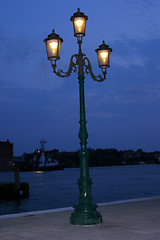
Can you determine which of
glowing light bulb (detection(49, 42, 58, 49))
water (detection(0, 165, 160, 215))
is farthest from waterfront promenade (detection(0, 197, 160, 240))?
water (detection(0, 165, 160, 215))

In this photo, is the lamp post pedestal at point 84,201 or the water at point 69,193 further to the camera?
the water at point 69,193

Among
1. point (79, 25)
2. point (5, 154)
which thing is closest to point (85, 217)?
point (79, 25)

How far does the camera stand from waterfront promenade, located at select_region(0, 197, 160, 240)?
848 cm

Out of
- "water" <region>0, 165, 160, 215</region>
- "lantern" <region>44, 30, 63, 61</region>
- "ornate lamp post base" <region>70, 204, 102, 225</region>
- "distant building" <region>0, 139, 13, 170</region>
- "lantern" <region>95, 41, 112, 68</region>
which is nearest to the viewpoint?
"ornate lamp post base" <region>70, 204, 102, 225</region>

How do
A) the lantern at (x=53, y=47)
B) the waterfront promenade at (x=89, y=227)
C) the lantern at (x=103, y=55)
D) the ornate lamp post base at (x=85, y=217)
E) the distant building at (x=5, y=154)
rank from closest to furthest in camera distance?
1. the waterfront promenade at (x=89, y=227)
2. the ornate lamp post base at (x=85, y=217)
3. the lantern at (x=53, y=47)
4. the lantern at (x=103, y=55)
5. the distant building at (x=5, y=154)

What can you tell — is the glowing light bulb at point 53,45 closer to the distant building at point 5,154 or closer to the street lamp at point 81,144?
the street lamp at point 81,144

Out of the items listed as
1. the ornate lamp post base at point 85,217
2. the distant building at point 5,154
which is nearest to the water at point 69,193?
the ornate lamp post base at point 85,217

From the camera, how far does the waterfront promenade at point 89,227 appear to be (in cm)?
848

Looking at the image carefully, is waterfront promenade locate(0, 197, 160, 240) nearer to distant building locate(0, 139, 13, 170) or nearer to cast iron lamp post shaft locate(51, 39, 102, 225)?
cast iron lamp post shaft locate(51, 39, 102, 225)

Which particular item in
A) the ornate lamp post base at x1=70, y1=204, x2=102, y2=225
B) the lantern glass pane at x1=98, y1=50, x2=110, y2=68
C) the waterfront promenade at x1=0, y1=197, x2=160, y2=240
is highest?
the lantern glass pane at x1=98, y1=50, x2=110, y2=68

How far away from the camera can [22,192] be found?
48.1 m

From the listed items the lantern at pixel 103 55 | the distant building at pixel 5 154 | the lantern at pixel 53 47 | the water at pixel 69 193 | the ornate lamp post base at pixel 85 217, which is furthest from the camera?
the distant building at pixel 5 154

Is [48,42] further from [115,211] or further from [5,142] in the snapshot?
[5,142]

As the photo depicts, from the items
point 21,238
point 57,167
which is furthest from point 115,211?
point 57,167
